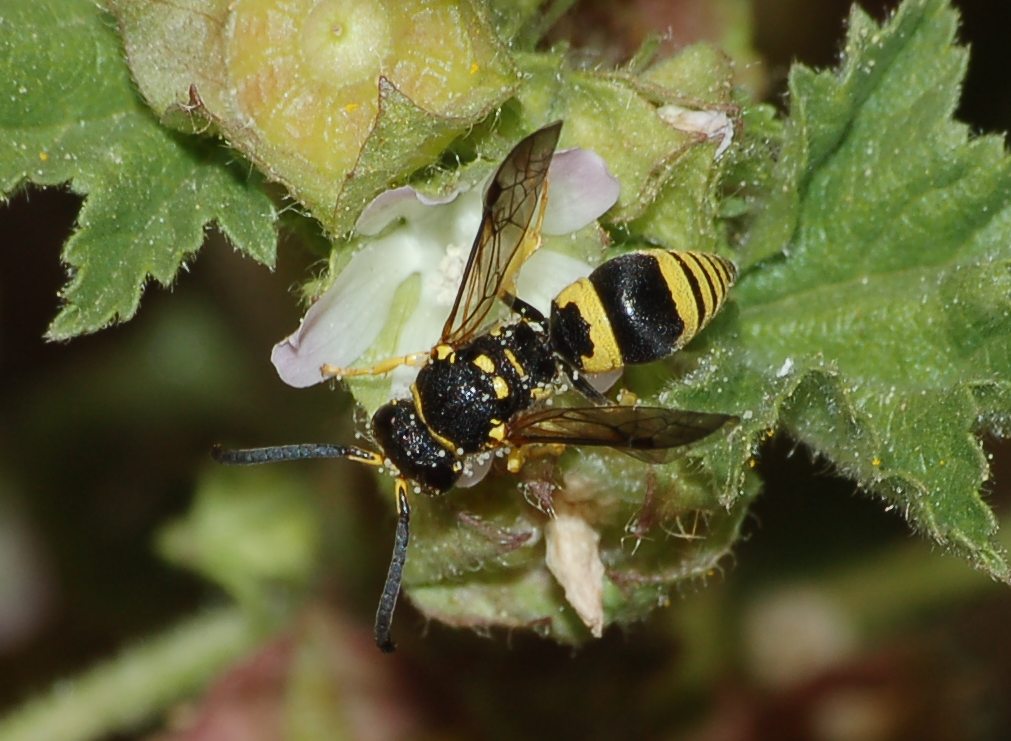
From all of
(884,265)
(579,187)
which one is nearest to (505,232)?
(579,187)

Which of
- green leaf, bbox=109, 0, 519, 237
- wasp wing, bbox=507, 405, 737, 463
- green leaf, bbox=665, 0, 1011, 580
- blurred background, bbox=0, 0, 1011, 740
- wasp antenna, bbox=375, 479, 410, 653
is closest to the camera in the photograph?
wasp wing, bbox=507, 405, 737, 463

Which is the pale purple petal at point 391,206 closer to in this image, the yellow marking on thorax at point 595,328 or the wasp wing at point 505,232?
the wasp wing at point 505,232

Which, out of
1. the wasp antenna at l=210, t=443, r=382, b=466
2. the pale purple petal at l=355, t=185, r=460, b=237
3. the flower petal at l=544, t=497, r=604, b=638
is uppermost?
the pale purple petal at l=355, t=185, r=460, b=237

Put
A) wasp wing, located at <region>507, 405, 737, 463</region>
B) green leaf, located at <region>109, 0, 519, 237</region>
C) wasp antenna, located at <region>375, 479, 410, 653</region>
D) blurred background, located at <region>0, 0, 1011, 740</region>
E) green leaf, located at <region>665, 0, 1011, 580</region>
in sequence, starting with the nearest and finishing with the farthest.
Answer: wasp wing, located at <region>507, 405, 737, 463</region> < green leaf, located at <region>109, 0, 519, 237</region> < wasp antenna, located at <region>375, 479, 410, 653</region> < green leaf, located at <region>665, 0, 1011, 580</region> < blurred background, located at <region>0, 0, 1011, 740</region>

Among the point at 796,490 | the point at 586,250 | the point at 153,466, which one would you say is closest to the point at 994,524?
the point at 586,250

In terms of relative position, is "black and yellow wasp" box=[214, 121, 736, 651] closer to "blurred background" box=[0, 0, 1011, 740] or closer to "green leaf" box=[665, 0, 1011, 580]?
"green leaf" box=[665, 0, 1011, 580]

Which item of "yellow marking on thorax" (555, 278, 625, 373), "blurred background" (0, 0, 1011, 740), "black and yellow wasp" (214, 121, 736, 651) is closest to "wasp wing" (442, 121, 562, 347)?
"black and yellow wasp" (214, 121, 736, 651)

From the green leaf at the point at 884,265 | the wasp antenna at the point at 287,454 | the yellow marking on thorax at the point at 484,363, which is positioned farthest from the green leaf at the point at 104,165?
the green leaf at the point at 884,265
